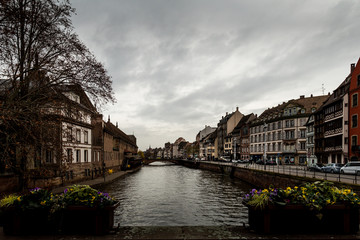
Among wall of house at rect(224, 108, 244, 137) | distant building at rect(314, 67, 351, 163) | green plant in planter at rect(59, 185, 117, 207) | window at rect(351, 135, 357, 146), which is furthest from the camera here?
wall of house at rect(224, 108, 244, 137)

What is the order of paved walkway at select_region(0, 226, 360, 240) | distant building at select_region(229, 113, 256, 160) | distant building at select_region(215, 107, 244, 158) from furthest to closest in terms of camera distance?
distant building at select_region(215, 107, 244, 158)
distant building at select_region(229, 113, 256, 160)
paved walkway at select_region(0, 226, 360, 240)

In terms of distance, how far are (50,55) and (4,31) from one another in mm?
2573

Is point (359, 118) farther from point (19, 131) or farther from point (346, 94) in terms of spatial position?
point (19, 131)

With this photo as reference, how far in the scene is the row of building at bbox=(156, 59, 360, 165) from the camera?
34062 mm

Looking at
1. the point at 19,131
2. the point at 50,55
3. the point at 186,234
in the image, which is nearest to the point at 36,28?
the point at 50,55

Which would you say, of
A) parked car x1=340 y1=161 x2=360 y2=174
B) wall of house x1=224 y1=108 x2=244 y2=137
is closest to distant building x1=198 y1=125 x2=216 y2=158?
wall of house x1=224 y1=108 x2=244 y2=137

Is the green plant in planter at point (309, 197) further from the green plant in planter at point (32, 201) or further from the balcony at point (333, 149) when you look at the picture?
the balcony at point (333, 149)

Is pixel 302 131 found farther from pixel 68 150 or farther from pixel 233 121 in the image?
pixel 68 150

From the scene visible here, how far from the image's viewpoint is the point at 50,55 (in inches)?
526

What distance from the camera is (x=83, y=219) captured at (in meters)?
6.16

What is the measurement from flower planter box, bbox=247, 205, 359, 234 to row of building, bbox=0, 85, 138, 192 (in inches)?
379

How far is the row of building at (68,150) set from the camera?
12305 mm

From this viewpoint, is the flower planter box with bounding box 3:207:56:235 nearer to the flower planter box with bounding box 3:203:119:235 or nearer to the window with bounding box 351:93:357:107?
the flower planter box with bounding box 3:203:119:235

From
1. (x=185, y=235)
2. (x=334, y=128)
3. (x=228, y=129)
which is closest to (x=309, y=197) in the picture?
(x=185, y=235)
